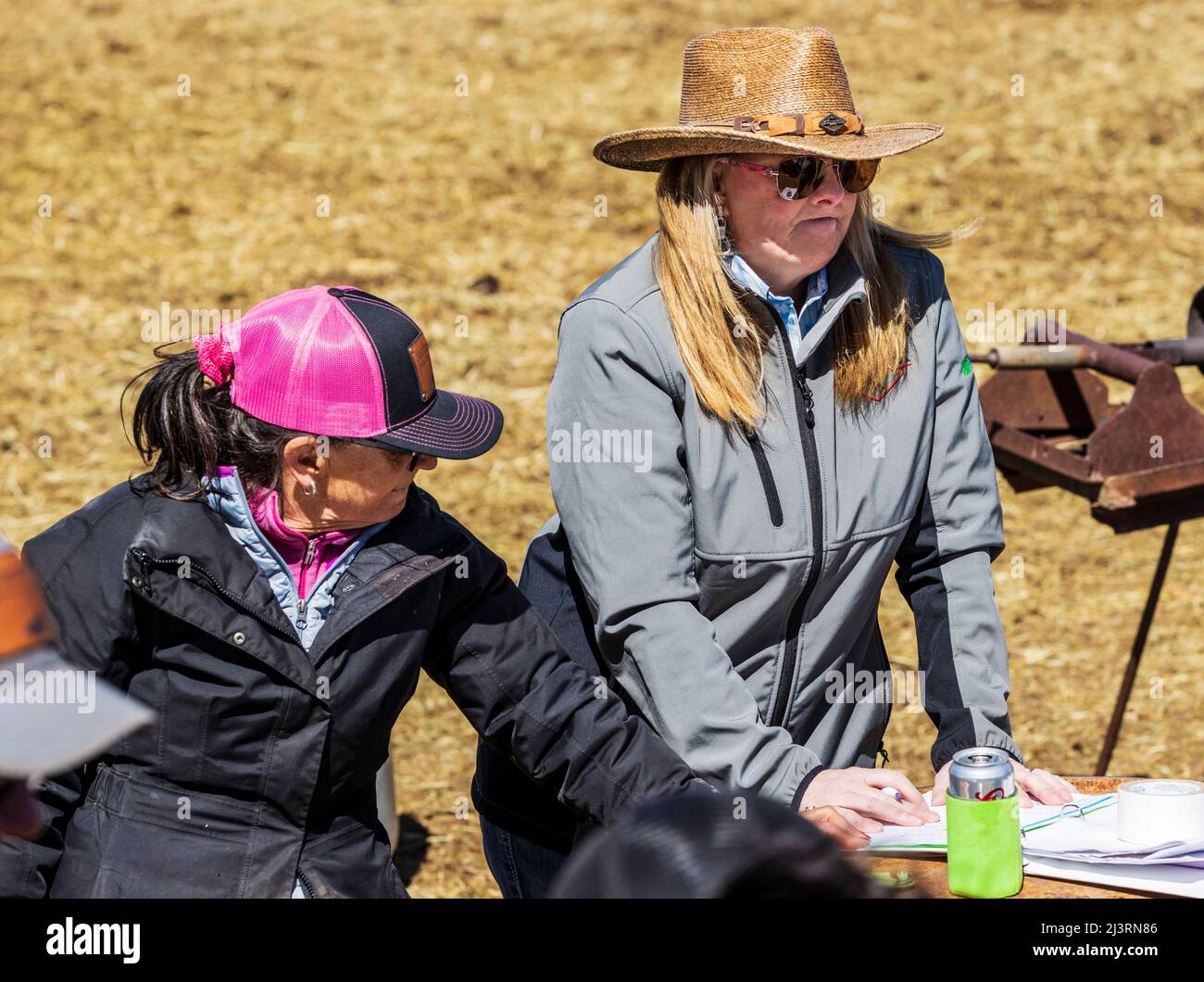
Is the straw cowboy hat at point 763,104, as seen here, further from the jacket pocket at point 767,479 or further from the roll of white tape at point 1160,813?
the roll of white tape at point 1160,813

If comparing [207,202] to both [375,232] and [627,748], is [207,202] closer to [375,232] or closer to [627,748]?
[375,232]

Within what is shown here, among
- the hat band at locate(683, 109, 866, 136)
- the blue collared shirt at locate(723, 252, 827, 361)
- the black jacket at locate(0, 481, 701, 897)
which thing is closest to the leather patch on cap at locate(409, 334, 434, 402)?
the black jacket at locate(0, 481, 701, 897)

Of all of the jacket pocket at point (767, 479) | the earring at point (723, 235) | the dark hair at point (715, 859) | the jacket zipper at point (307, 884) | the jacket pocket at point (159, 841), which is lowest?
the jacket zipper at point (307, 884)

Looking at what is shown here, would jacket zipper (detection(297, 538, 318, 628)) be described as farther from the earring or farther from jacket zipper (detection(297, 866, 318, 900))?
the earring

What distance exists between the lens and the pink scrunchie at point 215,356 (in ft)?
8.06

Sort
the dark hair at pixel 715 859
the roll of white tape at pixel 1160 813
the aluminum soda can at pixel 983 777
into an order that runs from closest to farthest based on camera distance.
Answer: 1. the dark hair at pixel 715 859
2. the aluminum soda can at pixel 983 777
3. the roll of white tape at pixel 1160 813

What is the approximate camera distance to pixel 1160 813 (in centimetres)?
230

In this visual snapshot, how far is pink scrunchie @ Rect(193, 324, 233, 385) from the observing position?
2457 mm

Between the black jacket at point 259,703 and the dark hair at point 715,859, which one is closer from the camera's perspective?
the dark hair at point 715,859

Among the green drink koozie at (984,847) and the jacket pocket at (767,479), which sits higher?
the jacket pocket at (767,479)

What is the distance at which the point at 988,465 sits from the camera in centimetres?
284

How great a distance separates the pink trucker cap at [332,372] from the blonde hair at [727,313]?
1.27ft

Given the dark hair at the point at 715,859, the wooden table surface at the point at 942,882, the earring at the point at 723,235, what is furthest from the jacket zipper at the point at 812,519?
the dark hair at the point at 715,859

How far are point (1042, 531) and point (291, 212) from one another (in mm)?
5063
